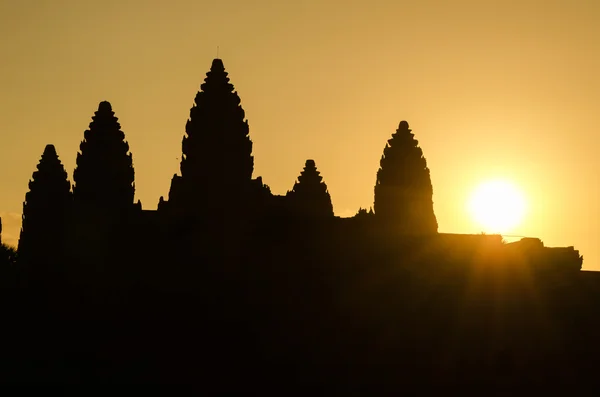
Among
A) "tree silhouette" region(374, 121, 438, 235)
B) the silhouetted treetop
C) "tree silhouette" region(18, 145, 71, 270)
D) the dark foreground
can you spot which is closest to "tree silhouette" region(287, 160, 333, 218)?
"tree silhouette" region(374, 121, 438, 235)

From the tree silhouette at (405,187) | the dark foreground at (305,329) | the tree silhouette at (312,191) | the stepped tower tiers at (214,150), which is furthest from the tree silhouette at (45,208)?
the tree silhouette at (405,187)

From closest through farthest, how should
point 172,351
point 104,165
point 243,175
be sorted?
point 172,351 → point 243,175 → point 104,165

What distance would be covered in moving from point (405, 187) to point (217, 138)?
16.8 meters

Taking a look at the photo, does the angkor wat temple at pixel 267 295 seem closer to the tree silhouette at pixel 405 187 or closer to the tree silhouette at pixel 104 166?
the tree silhouette at pixel 104 166

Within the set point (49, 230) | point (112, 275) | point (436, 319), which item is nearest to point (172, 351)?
point (112, 275)

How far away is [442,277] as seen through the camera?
60344 millimetres

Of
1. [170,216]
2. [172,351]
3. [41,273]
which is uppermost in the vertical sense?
[170,216]

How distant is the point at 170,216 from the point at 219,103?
37.3 feet

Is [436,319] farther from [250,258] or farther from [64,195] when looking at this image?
[64,195]

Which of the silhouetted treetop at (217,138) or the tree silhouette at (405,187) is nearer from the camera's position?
the silhouetted treetop at (217,138)

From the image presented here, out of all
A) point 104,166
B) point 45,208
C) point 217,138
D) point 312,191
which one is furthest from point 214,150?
point 312,191

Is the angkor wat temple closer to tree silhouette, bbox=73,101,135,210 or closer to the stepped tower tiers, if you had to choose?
the stepped tower tiers

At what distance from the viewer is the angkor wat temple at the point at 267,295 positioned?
53.6 metres

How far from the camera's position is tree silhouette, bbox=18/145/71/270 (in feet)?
217
